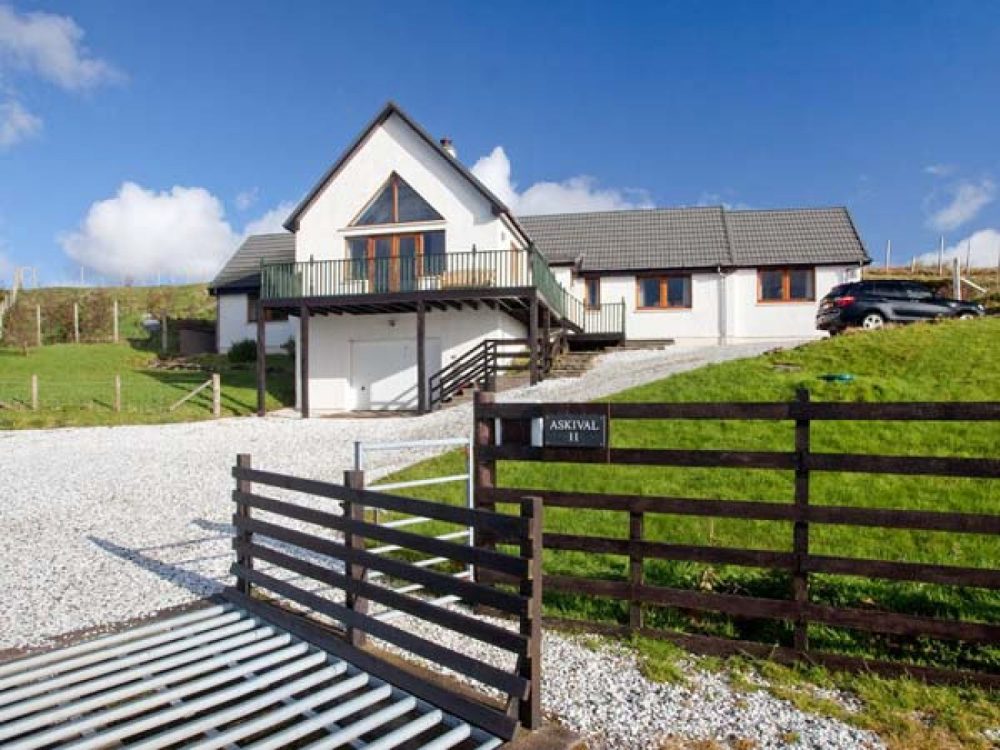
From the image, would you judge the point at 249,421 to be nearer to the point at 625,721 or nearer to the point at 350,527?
the point at 350,527

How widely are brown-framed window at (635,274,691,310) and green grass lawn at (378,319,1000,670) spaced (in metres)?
13.0

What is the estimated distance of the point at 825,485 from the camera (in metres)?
7.78

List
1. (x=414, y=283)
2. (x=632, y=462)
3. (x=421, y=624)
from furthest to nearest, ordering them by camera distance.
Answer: (x=414, y=283), (x=421, y=624), (x=632, y=462)

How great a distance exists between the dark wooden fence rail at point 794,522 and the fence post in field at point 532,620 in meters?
1.24

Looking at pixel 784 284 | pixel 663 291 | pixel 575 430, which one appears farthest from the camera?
pixel 663 291

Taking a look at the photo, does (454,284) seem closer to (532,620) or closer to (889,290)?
(889,290)

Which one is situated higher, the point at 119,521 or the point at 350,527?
the point at 350,527

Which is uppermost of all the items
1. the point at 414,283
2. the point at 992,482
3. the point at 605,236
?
the point at 605,236

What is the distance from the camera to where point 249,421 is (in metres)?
18.7

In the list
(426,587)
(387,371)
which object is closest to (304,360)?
(387,371)

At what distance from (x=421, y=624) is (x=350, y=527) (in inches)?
54.2

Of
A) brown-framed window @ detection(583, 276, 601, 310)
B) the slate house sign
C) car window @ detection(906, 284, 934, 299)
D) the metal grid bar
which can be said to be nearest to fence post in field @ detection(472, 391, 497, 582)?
the slate house sign

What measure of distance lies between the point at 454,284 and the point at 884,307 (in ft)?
39.1

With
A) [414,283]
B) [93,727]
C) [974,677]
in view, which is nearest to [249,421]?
[414,283]
